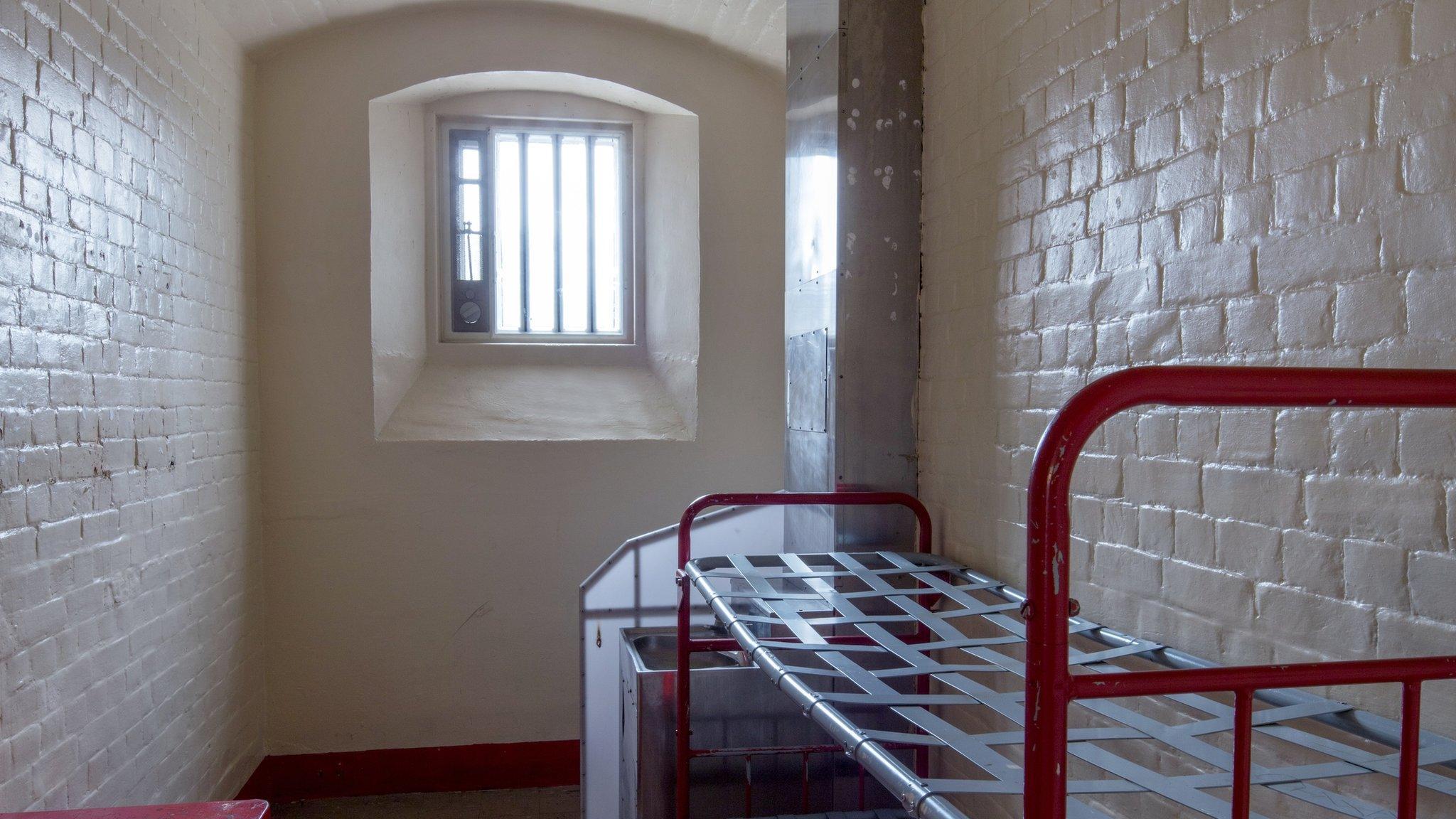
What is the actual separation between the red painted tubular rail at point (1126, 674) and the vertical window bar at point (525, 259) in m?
3.87

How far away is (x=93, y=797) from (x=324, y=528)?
159 cm

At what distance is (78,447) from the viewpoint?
2449 mm

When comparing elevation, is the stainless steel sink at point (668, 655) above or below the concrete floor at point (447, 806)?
above

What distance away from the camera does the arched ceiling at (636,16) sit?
3.55 m

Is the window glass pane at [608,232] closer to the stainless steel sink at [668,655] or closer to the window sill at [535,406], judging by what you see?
the window sill at [535,406]

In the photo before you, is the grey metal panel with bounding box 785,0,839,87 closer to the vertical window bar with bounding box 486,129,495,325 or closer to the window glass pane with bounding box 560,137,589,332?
the window glass pane with bounding box 560,137,589,332

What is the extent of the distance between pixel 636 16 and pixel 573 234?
1.06 m

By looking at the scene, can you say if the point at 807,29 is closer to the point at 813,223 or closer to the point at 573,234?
the point at 813,223

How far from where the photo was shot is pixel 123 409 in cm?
269

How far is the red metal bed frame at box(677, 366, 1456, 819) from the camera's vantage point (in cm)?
91

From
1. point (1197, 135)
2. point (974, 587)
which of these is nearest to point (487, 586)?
point (974, 587)

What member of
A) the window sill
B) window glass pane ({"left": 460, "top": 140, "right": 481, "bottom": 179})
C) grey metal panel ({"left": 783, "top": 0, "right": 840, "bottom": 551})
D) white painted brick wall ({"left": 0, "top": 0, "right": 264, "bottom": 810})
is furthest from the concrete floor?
window glass pane ({"left": 460, "top": 140, "right": 481, "bottom": 179})

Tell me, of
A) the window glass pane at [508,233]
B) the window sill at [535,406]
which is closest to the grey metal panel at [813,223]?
the window sill at [535,406]

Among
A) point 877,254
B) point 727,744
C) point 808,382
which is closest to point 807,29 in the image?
point 877,254
